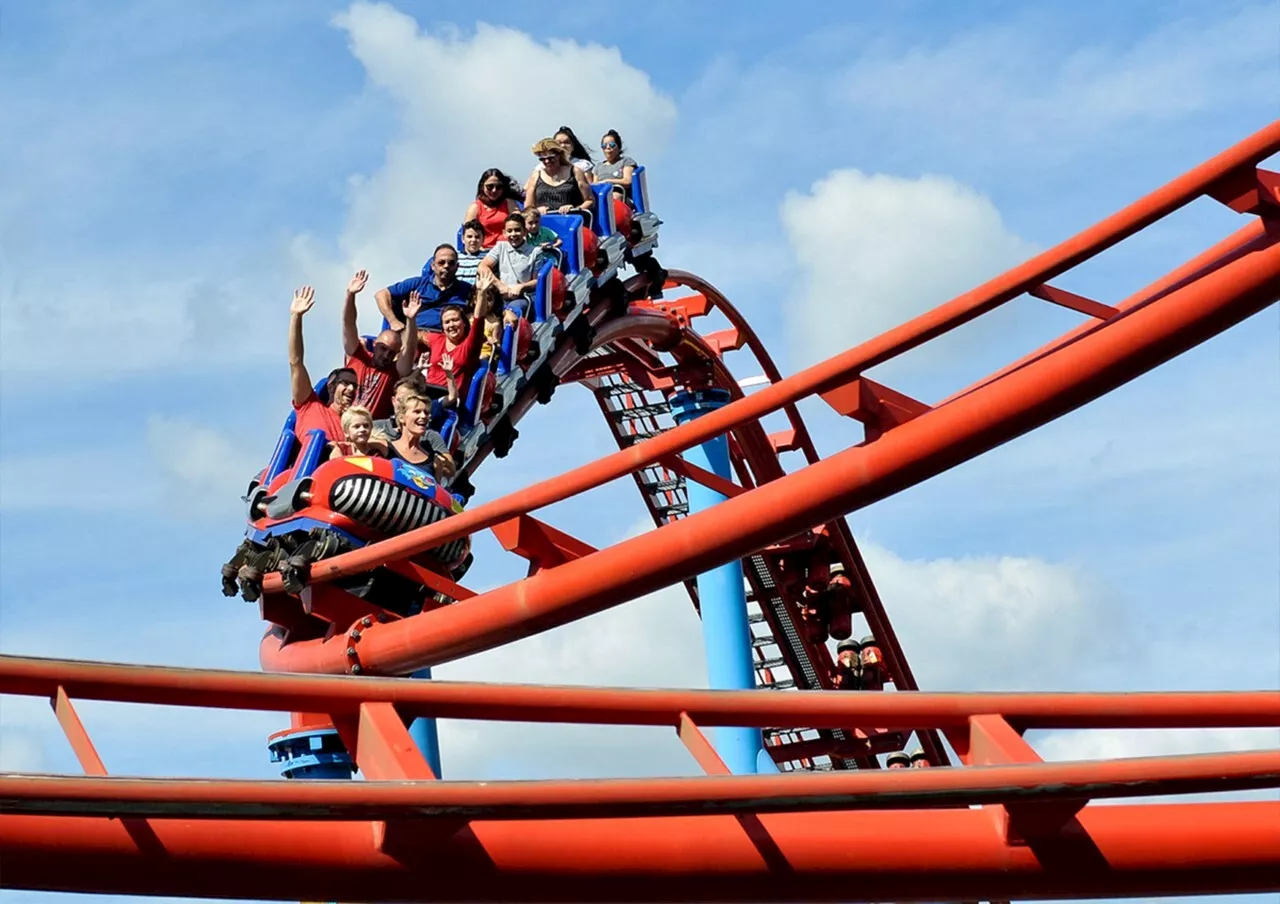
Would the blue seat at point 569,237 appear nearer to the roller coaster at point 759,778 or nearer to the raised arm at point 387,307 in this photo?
→ the raised arm at point 387,307

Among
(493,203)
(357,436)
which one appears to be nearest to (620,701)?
(357,436)

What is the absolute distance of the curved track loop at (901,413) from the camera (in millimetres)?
3949

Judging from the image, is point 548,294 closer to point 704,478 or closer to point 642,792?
point 704,478

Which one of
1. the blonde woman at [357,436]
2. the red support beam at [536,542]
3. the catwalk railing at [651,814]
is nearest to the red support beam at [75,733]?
the catwalk railing at [651,814]

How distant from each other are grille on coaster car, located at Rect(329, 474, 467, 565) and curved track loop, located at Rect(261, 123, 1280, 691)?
2.13ft

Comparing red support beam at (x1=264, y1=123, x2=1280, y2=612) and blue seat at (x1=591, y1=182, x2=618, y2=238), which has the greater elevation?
blue seat at (x1=591, y1=182, x2=618, y2=238)

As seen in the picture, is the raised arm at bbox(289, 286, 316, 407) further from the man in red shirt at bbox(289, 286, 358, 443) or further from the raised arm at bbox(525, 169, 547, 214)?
the raised arm at bbox(525, 169, 547, 214)

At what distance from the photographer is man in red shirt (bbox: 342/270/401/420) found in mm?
6977

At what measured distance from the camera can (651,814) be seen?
268cm

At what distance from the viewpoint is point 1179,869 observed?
298 cm

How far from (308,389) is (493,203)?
2.57 m

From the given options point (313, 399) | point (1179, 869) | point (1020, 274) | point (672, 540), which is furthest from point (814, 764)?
point (1179, 869)

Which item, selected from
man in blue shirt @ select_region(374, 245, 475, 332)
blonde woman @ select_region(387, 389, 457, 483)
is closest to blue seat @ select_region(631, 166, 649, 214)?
man in blue shirt @ select_region(374, 245, 475, 332)

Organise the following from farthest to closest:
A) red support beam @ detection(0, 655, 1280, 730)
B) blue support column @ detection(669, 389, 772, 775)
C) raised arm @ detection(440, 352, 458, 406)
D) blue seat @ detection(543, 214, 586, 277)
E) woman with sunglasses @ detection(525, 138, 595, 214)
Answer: woman with sunglasses @ detection(525, 138, 595, 214) → blue seat @ detection(543, 214, 586, 277) → blue support column @ detection(669, 389, 772, 775) → raised arm @ detection(440, 352, 458, 406) → red support beam @ detection(0, 655, 1280, 730)
